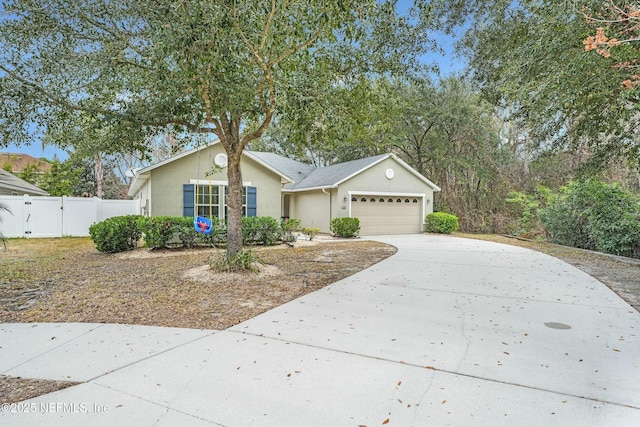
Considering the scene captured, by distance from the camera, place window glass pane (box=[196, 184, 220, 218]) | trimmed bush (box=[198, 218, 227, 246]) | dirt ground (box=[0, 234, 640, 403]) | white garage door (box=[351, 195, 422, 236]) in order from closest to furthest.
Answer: dirt ground (box=[0, 234, 640, 403]) → trimmed bush (box=[198, 218, 227, 246]) → window glass pane (box=[196, 184, 220, 218]) → white garage door (box=[351, 195, 422, 236])

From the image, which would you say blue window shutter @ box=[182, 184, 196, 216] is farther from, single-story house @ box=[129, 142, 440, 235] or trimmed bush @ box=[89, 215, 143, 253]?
trimmed bush @ box=[89, 215, 143, 253]

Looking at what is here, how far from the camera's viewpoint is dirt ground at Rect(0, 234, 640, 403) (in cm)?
476

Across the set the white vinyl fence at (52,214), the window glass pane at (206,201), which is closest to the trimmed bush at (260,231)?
the window glass pane at (206,201)

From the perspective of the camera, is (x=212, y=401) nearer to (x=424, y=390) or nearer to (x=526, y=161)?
(x=424, y=390)

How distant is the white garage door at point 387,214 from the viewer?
17875mm

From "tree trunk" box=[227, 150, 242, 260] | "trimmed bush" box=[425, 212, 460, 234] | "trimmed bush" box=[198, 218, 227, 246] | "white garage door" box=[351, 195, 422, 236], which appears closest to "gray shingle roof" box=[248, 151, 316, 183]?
"white garage door" box=[351, 195, 422, 236]

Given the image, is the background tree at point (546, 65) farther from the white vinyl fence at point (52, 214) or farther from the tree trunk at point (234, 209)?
the white vinyl fence at point (52, 214)

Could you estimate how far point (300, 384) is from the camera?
296 centimetres

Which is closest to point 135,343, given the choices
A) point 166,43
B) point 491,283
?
point 166,43

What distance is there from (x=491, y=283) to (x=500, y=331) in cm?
284

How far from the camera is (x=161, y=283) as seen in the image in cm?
665

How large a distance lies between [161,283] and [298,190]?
1365 centimetres

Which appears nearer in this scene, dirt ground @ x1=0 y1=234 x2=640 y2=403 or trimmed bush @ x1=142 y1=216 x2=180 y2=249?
dirt ground @ x1=0 y1=234 x2=640 y2=403

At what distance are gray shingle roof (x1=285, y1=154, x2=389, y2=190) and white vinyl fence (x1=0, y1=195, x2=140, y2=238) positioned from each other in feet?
29.0
